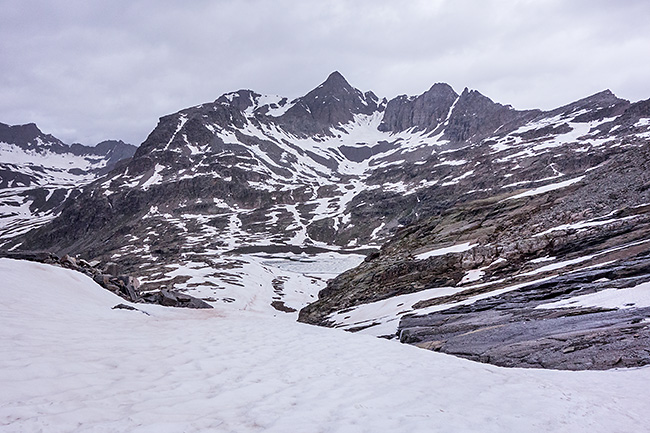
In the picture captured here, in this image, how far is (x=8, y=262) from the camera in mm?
18094

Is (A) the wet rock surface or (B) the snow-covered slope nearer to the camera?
(B) the snow-covered slope

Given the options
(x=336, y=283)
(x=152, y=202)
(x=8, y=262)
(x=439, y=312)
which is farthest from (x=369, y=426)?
(x=152, y=202)

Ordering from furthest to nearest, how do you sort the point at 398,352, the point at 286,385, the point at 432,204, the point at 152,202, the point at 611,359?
the point at 152,202 < the point at 432,204 < the point at 398,352 < the point at 611,359 < the point at 286,385

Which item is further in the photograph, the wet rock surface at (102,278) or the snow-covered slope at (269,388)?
the wet rock surface at (102,278)

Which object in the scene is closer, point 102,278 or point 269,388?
point 269,388

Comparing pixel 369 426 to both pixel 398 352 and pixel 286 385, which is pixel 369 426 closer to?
pixel 286 385

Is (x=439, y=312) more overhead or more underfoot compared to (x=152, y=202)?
more underfoot

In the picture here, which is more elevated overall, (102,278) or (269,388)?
(102,278)

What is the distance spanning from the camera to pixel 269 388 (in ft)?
24.2

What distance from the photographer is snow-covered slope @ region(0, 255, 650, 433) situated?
560 centimetres

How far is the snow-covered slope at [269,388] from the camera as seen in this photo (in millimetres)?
5598

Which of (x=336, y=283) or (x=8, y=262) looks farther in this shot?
(x=336, y=283)

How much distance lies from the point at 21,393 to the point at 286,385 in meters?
4.79

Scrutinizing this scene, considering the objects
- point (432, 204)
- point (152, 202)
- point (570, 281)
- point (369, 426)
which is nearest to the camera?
point (369, 426)
